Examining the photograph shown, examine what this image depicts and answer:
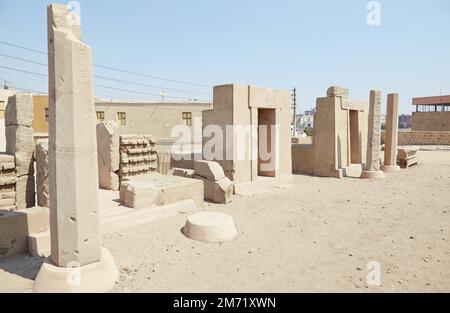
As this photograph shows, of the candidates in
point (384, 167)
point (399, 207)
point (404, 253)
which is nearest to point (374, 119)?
point (384, 167)

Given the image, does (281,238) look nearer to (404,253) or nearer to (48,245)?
(404,253)

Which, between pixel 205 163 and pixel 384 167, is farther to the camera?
pixel 384 167

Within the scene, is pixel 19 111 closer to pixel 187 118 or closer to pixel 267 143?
pixel 267 143

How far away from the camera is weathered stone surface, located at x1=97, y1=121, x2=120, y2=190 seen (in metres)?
7.16

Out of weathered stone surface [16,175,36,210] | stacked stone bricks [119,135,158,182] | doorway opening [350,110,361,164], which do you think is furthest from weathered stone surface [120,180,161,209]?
doorway opening [350,110,361,164]

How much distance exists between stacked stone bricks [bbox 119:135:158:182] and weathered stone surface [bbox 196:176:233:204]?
1603 mm

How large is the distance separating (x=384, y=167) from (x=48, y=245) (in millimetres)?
11686

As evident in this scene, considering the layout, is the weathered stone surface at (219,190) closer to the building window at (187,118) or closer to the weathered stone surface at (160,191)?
the weathered stone surface at (160,191)

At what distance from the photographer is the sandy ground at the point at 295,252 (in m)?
3.58

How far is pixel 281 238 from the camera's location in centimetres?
507

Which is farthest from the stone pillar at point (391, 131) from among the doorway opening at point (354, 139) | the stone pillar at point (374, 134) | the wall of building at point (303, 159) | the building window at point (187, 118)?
the building window at point (187, 118)

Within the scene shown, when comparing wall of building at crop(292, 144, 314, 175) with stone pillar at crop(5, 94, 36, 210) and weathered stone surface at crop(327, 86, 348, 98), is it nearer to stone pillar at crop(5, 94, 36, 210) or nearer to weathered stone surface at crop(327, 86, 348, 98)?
weathered stone surface at crop(327, 86, 348, 98)

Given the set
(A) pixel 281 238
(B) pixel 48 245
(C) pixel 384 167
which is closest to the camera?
(B) pixel 48 245
